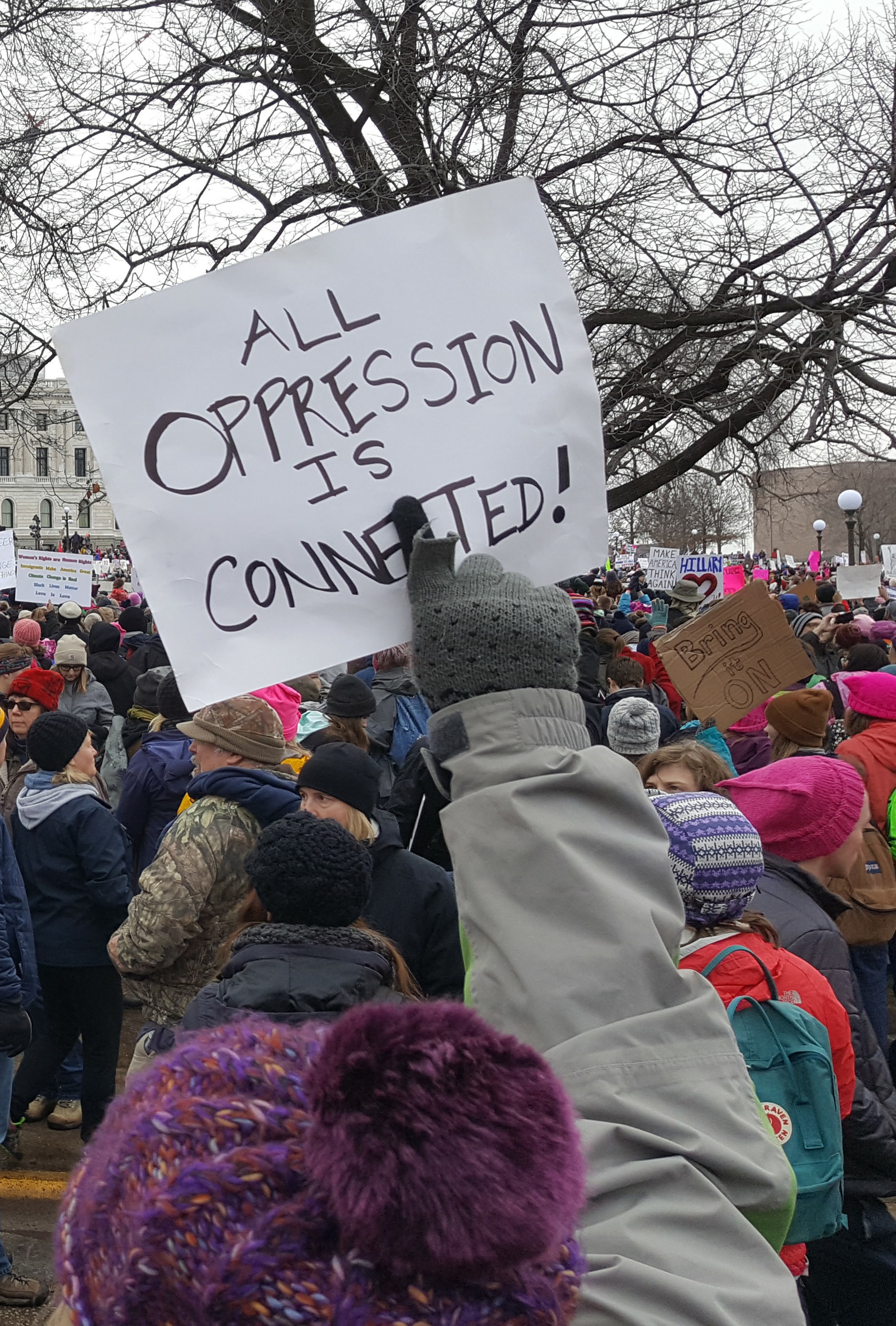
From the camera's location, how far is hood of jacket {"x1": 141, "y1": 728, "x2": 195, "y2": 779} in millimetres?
5293

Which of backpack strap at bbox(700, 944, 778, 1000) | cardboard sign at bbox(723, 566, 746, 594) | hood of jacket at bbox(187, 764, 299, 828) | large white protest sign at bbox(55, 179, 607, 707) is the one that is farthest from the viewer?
cardboard sign at bbox(723, 566, 746, 594)

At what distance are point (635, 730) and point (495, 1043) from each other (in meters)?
3.77

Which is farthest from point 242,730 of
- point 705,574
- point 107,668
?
point 705,574

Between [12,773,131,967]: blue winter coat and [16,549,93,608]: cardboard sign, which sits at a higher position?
[16,549,93,608]: cardboard sign

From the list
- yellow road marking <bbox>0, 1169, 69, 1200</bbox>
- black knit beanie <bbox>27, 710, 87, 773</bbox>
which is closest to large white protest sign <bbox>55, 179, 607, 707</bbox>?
black knit beanie <bbox>27, 710, 87, 773</bbox>

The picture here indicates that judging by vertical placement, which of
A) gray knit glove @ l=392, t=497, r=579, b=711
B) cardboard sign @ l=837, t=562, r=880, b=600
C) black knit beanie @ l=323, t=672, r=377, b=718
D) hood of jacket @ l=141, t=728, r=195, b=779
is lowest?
cardboard sign @ l=837, t=562, r=880, b=600

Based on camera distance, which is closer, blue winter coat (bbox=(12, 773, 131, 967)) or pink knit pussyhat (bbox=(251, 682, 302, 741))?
blue winter coat (bbox=(12, 773, 131, 967))

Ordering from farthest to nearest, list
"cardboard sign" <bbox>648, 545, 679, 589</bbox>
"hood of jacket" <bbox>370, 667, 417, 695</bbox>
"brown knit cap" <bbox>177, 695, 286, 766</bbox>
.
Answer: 1. "cardboard sign" <bbox>648, 545, 679, 589</bbox>
2. "hood of jacket" <bbox>370, 667, 417, 695</bbox>
3. "brown knit cap" <bbox>177, 695, 286, 766</bbox>

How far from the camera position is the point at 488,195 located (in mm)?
2002

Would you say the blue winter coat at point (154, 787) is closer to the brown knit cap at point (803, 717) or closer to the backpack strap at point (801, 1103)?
the brown knit cap at point (803, 717)

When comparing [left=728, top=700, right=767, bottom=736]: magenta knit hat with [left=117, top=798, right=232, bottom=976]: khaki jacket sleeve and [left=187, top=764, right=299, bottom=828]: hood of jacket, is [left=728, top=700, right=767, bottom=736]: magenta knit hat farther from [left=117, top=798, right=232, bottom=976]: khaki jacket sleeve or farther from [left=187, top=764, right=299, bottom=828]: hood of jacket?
Answer: [left=117, top=798, right=232, bottom=976]: khaki jacket sleeve

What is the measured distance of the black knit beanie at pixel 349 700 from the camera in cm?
496

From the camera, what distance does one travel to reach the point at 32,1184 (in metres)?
4.53

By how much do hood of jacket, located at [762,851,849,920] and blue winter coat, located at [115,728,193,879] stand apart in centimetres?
295
